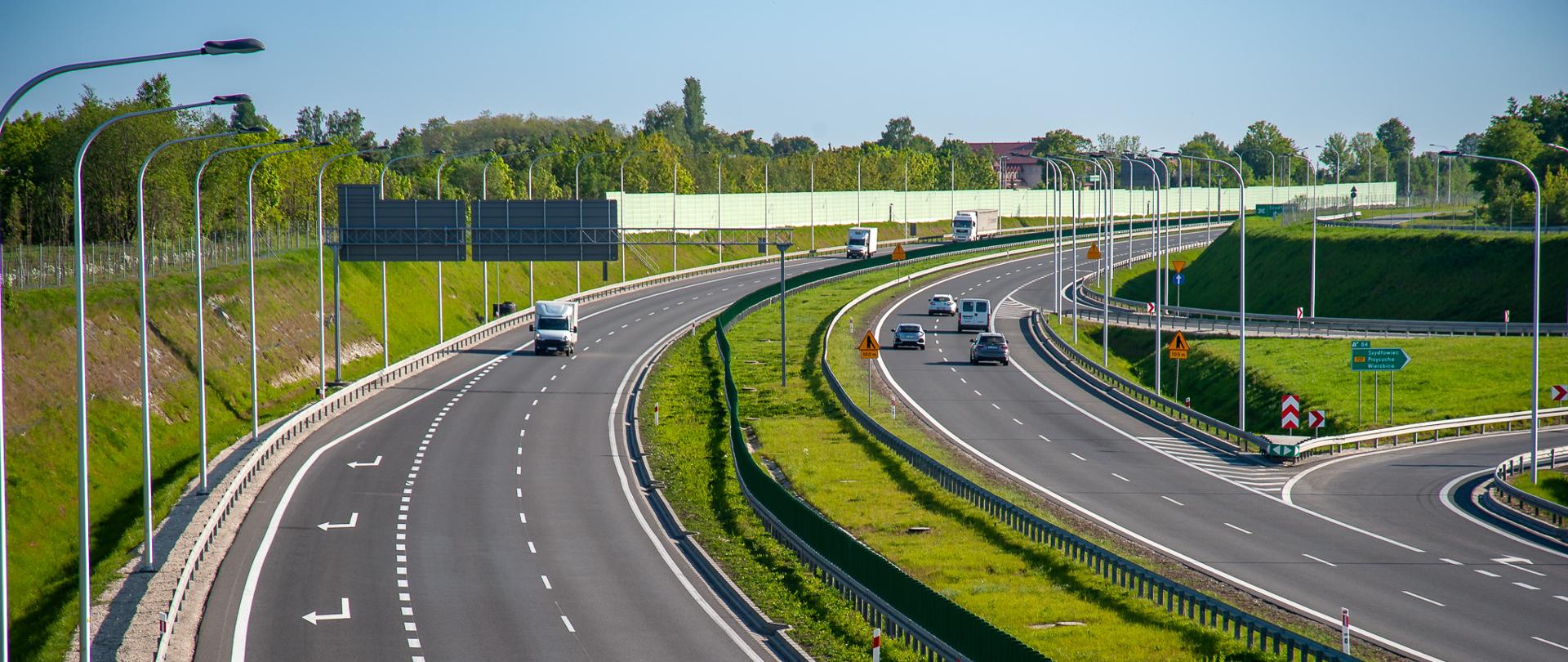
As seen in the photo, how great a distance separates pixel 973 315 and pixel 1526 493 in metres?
43.6

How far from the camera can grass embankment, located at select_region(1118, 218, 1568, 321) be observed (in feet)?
266

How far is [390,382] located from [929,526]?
34979mm

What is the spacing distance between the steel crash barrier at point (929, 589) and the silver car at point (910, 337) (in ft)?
95.3

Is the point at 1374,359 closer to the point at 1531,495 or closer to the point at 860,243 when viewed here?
the point at 1531,495

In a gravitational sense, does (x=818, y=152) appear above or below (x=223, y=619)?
above

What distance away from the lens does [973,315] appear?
266 ft

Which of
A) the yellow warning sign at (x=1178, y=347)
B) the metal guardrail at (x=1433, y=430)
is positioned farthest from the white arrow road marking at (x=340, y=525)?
the yellow warning sign at (x=1178, y=347)

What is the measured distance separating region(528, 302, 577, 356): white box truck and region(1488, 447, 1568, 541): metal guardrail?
4453 centimetres

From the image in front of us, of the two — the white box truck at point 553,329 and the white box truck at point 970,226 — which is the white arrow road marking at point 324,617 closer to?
the white box truck at point 553,329

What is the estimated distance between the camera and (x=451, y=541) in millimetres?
34906

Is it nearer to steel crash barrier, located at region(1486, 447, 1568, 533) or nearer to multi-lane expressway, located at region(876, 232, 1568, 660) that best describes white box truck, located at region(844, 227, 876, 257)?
multi-lane expressway, located at region(876, 232, 1568, 660)

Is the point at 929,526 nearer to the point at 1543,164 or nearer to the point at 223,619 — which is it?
the point at 223,619

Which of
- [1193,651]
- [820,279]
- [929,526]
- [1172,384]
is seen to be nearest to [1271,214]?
[820,279]

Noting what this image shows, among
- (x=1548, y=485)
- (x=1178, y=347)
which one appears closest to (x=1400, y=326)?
(x=1178, y=347)
